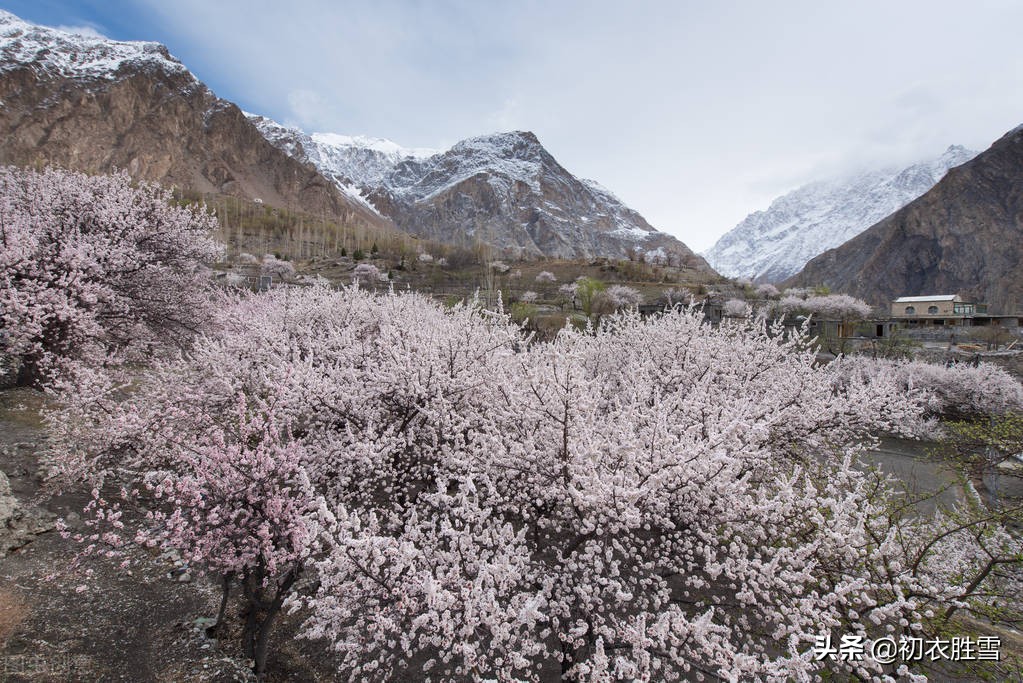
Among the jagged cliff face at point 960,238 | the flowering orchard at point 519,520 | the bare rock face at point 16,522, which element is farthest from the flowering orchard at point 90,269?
the jagged cliff face at point 960,238

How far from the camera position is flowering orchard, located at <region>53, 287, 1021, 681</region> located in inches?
160

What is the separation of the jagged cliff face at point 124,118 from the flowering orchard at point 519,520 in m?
163

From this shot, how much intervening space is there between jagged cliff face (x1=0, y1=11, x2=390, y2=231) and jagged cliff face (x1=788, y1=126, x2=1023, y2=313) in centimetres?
18772

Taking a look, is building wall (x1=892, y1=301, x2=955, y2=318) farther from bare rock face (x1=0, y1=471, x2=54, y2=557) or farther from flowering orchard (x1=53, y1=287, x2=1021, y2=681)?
bare rock face (x1=0, y1=471, x2=54, y2=557)

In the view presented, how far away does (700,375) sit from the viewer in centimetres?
1050

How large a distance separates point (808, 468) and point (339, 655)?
329 inches

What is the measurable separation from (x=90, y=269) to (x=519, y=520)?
1141 centimetres

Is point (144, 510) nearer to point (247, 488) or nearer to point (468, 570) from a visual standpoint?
point (247, 488)

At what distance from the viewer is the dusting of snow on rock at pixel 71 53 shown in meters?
152

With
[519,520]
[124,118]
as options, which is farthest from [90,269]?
[124,118]

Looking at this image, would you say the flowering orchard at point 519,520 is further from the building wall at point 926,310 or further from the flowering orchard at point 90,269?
the building wall at point 926,310

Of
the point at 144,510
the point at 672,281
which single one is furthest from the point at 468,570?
the point at 672,281

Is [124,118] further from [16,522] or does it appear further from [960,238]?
[960,238]

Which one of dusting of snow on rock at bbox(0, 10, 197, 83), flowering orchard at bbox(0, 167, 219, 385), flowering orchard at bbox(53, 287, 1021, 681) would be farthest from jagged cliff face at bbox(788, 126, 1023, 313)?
dusting of snow on rock at bbox(0, 10, 197, 83)
